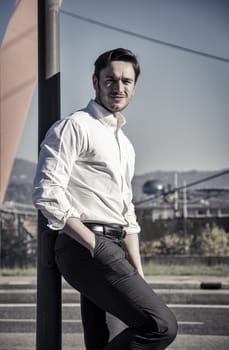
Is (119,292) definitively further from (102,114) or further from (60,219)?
(102,114)

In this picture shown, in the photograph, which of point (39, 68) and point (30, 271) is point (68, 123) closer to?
point (39, 68)

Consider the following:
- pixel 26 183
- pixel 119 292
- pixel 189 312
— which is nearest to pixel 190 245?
pixel 189 312

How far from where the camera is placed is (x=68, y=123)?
81.0 inches

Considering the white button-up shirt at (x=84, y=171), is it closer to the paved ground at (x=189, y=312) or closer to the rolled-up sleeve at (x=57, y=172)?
the rolled-up sleeve at (x=57, y=172)

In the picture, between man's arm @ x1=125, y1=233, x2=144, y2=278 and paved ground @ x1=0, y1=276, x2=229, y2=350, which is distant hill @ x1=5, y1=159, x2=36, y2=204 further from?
man's arm @ x1=125, y1=233, x2=144, y2=278

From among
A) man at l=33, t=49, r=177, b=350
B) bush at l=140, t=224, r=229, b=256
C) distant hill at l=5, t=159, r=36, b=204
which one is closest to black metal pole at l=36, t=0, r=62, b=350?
man at l=33, t=49, r=177, b=350

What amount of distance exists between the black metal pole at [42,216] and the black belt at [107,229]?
186 millimetres

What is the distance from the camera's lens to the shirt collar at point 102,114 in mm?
2174

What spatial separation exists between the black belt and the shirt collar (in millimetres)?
344

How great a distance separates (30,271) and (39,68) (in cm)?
957

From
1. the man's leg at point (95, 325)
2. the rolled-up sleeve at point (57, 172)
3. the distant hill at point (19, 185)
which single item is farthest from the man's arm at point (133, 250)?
the distant hill at point (19, 185)

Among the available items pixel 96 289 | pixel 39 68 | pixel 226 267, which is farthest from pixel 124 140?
pixel 226 267

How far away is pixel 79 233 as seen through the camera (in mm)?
1957

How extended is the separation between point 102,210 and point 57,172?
21 centimetres
